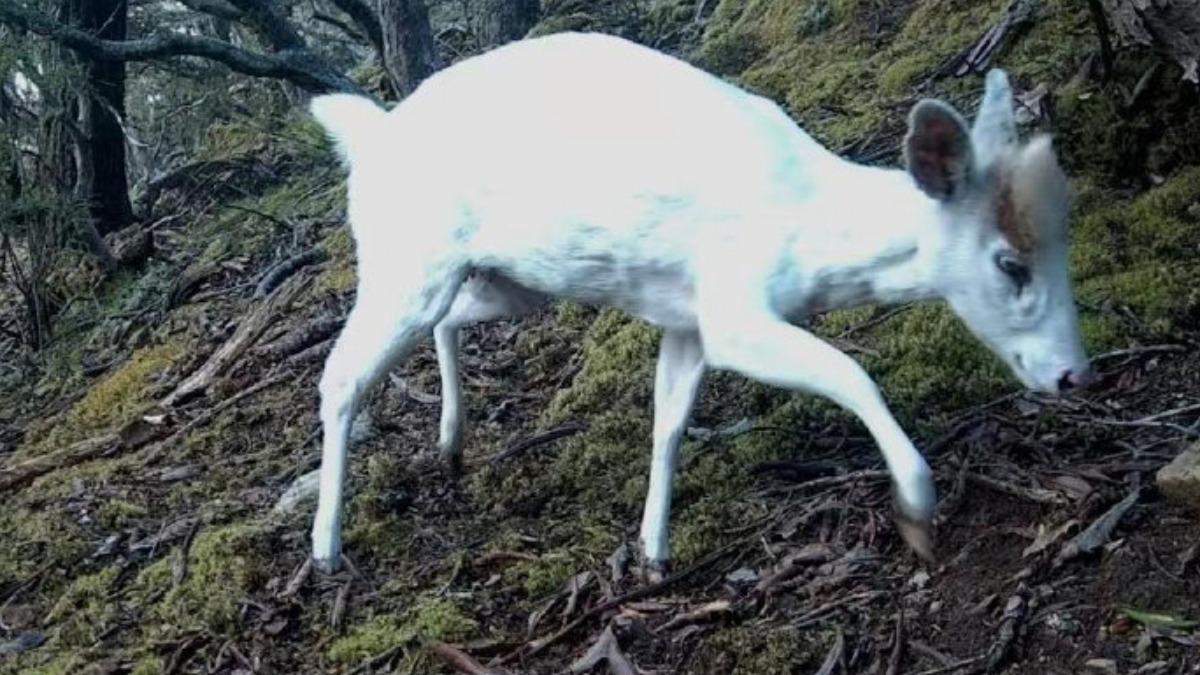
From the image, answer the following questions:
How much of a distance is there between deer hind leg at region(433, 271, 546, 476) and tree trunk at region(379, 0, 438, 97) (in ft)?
12.9

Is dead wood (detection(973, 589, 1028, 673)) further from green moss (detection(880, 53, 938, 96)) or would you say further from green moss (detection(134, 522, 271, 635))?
green moss (detection(880, 53, 938, 96))

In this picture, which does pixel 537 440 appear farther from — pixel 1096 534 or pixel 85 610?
pixel 1096 534

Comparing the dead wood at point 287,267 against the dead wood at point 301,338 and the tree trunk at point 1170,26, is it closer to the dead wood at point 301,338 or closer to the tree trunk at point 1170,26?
the dead wood at point 301,338

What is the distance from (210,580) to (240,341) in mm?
2733

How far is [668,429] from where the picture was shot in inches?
186

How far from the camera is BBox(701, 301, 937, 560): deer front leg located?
3648mm

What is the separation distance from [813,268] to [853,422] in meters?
1.33

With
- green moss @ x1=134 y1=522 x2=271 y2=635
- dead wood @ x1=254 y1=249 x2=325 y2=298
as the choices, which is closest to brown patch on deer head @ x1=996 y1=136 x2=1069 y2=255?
green moss @ x1=134 y1=522 x2=271 y2=635

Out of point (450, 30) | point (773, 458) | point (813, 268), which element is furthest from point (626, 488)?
point (450, 30)

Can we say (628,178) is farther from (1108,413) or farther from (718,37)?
(718,37)

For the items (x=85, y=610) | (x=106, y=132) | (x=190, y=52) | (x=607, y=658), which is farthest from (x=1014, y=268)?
(x=106, y=132)

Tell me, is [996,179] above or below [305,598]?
above

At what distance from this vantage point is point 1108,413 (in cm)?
474

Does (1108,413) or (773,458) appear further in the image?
(773,458)
